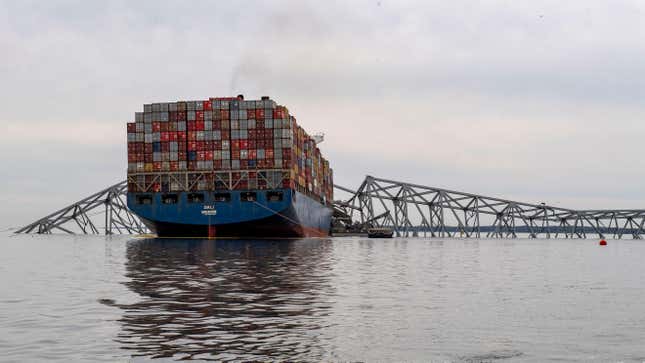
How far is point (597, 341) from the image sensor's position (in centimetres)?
2080

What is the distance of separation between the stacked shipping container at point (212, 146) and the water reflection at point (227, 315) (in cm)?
7621

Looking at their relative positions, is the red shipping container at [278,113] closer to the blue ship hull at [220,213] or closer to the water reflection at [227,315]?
the blue ship hull at [220,213]

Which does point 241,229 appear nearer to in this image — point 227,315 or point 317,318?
point 227,315

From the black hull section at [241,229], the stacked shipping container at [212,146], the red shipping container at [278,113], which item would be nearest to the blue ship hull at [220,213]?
the black hull section at [241,229]

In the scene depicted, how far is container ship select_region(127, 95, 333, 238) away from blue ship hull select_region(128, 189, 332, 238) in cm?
16

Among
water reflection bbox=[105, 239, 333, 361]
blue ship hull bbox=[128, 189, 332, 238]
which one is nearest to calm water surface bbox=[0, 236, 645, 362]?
water reflection bbox=[105, 239, 333, 361]

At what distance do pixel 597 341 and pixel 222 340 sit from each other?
10509mm

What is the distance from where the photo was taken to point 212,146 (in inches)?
4879

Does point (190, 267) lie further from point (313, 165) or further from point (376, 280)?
point (313, 165)

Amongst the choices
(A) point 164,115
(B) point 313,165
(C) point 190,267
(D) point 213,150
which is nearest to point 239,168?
(D) point 213,150

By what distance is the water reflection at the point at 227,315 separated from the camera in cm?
1900

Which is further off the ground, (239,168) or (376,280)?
(239,168)

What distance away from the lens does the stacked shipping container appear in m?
121

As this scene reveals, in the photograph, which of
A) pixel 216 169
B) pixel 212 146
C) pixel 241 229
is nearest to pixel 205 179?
pixel 216 169
